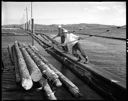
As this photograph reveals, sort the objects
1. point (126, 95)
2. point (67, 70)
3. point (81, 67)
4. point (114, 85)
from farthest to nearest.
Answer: point (67, 70), point (81, 67), point (114, 85), point (126, 95)

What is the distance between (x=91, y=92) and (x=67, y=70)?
12.0ft

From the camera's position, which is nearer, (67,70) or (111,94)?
(111,94)

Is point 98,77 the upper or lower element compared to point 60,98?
upper

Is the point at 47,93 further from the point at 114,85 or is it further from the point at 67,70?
the point at 67,70

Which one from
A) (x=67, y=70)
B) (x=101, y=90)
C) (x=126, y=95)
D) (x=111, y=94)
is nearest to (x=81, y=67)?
(x=67, y=70)

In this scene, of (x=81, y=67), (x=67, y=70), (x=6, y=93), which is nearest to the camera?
(x=6, y=93)

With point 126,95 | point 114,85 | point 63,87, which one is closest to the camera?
point 126,95

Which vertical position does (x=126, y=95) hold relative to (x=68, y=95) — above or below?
above

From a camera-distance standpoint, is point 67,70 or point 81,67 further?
point 67,70

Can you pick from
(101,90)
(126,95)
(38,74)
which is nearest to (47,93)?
(38,74)

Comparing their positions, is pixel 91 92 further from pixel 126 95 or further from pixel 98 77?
pixel 126 95

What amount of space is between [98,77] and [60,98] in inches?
81.6

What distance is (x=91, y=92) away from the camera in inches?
305

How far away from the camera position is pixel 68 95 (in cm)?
719
